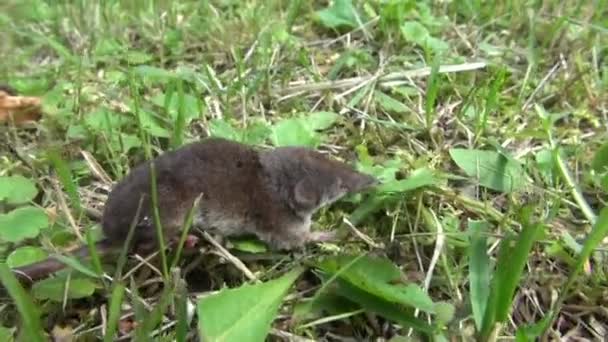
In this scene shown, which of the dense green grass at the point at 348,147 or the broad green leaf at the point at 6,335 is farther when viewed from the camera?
the dense green grass at the point at 348,147

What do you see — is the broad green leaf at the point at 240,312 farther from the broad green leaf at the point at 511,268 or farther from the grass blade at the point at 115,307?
the broad green leaf at the point at 511,268

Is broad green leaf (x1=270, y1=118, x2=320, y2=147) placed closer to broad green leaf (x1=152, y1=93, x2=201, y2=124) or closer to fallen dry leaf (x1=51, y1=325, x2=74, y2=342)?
broad green leaf (x1=152, y1=93, x2=201, y2=124)

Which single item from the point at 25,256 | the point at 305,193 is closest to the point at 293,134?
the point at 305,193

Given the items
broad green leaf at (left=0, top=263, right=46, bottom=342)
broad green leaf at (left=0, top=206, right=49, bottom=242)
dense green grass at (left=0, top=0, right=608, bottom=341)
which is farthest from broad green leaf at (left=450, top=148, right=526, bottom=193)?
broad green leaf at (left=0, top=263, right=46, bottom=342)

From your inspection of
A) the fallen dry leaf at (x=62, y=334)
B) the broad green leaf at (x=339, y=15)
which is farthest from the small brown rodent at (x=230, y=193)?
the broad green leaf at (x=339, y=15)

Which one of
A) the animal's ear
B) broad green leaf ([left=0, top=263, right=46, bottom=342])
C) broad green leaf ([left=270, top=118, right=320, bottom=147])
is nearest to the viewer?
broad green leaf ([left=0, top=263, right=46, bottom=342])

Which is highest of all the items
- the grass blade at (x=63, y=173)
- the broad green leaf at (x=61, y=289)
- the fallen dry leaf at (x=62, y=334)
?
the grass blade at (x=63, y=173)
